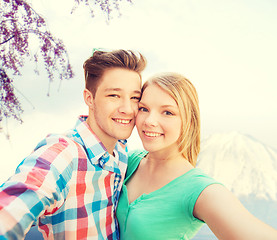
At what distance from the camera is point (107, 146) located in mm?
1715

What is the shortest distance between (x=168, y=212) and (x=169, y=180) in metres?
0.17

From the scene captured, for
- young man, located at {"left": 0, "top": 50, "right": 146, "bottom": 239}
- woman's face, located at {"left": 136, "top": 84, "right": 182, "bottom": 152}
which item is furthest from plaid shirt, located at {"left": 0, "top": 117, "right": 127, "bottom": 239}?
woman's face, located at {"left": 136, "top": 84, "right": 182, "bottom": 152}

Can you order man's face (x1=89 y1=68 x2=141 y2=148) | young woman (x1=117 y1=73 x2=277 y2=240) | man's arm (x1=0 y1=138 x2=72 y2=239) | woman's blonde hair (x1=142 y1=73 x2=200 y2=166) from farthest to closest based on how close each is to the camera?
→ 1. man's face (x1=89 y1=68 x2=141 y2=148)
2. woman's blonde hair (x1=142 y1=73 x2=200 y2=166)
3. young woman (x1=117 y1=73 x2=277 y2=240)
4. man's arm (x1=0 y1=138 x2=72 y2=239)

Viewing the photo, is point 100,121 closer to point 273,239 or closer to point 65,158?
point 65,158

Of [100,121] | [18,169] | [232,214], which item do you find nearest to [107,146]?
[100,121]

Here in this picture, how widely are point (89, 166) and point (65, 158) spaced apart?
159 mm

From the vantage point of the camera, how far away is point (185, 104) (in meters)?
1.58

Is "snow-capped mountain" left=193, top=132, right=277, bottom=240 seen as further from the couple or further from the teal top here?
the teal top

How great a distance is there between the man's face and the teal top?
13.2 inches

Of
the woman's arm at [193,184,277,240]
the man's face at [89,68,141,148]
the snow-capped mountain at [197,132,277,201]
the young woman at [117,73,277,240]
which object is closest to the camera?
the woman's arm at [193,184,277,240]

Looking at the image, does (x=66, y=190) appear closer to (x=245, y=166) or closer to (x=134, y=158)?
(x=134, y=158)

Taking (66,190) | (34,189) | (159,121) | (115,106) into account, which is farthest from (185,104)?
(34,189)

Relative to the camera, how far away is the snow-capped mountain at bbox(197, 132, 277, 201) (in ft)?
22.6

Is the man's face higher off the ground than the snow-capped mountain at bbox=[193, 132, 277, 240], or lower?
higher
